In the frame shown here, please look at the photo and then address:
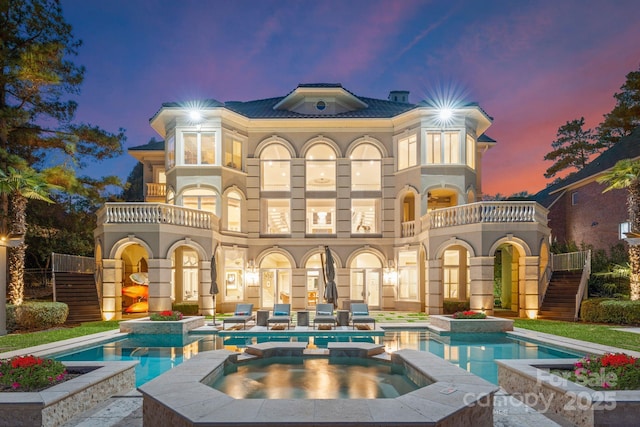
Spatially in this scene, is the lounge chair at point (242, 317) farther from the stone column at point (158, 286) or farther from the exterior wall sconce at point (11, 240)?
the exterior wall sconce at point (11, 240)

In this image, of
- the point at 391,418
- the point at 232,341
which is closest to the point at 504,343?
the point at 232,341

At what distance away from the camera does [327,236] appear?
25969mm

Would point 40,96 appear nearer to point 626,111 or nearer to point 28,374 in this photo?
point 28,374

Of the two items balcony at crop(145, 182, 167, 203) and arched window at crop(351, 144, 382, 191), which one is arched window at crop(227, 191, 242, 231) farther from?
arched window at crop(351, 144, 382, 191)

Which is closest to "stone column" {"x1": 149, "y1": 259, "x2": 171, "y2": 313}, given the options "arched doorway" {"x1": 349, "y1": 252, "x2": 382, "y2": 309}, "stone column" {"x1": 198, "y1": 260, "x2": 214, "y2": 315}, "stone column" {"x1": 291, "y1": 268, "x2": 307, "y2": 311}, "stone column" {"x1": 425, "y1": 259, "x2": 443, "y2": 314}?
"stone column" {"x1": 198, "y1": 260, "x2": 214, "y2": 315}

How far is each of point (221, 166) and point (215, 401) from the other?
19.2 metres

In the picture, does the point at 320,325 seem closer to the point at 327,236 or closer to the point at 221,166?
the point at 327,236

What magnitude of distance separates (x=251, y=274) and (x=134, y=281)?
20.8ft

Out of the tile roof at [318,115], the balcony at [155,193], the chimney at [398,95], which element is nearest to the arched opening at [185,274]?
the balcony at [155,193]

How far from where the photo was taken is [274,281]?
2611cm

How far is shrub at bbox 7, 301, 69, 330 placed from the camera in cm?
1717

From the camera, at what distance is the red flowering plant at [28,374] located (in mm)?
6980

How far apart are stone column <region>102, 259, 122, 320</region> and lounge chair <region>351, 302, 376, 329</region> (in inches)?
443

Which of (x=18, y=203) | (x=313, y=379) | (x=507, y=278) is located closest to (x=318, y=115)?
(x=507, y=278)
